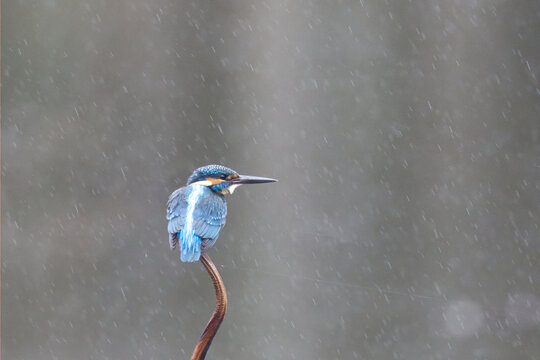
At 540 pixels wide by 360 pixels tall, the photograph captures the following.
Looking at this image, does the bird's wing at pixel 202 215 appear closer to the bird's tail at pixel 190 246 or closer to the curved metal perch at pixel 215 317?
the bird's tail at pixel 190 246

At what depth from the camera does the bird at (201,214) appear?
138 cm

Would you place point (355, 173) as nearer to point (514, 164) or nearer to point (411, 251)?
point (411, 251)

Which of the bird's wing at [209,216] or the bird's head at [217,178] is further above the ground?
the bird's head at [217,178]

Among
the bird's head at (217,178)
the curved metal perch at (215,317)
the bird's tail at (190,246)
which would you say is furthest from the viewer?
the bird's head at (217,178)

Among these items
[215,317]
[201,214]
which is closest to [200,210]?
[201,214]

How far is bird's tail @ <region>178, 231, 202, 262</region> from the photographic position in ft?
4.50

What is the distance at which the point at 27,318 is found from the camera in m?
3.31

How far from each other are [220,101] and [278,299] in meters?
0.89

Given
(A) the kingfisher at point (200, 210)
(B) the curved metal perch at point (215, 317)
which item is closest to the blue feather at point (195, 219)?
(A) the kingfisher at point (200, 210)

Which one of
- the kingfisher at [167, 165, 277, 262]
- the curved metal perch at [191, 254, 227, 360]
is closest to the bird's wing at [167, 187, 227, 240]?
the kingfisher at [167, 165, 277, 262]

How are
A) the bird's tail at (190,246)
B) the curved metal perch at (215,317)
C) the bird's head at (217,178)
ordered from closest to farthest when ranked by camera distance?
the curved metal perch at (215,317) → the bird's tail at (190,246) → the bird's head at (217,178)

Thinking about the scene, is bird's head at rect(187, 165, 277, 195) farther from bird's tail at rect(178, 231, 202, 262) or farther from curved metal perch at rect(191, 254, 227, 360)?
curved metal perch at rect(191, 254, 227, 360)

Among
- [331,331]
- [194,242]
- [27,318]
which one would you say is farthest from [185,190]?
[27,318]

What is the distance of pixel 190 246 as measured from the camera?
1383 millimetres
